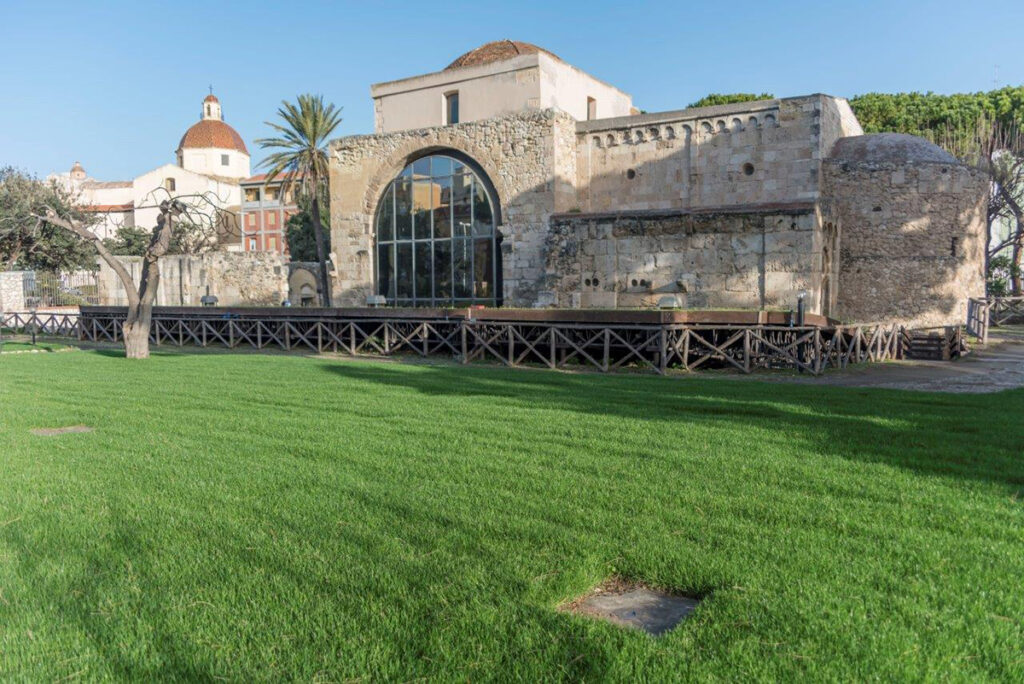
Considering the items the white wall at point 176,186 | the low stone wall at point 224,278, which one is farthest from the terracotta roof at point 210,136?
the low stone wall at point 224,278

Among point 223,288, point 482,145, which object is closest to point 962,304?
point 482,145

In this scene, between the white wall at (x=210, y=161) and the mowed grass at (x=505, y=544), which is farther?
the white wall at (x=210, y=161)

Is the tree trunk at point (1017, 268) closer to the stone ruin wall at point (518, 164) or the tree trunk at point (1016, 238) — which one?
the tree trunk at point (1016, 238)

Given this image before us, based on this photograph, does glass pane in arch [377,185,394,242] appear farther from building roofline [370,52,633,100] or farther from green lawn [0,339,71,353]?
green lawn [0,339,71,353]

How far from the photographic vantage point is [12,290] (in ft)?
105

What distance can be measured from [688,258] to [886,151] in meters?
7.25

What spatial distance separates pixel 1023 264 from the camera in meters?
40.3

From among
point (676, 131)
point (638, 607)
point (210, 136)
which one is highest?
point (210, 136)

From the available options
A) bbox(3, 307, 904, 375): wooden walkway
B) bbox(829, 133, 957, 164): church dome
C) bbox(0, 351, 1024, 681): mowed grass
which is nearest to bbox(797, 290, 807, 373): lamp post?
bbox(3, 307, 904, 375): wooden walkway

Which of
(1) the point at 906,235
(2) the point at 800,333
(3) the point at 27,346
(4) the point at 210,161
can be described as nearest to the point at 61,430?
(2) the point at 800,333

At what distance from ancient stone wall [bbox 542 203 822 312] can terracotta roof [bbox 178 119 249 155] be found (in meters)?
60.4

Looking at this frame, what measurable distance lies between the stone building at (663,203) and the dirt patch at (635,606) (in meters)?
17.4

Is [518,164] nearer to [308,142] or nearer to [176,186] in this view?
[308,142]

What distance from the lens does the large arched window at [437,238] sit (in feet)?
86.1
